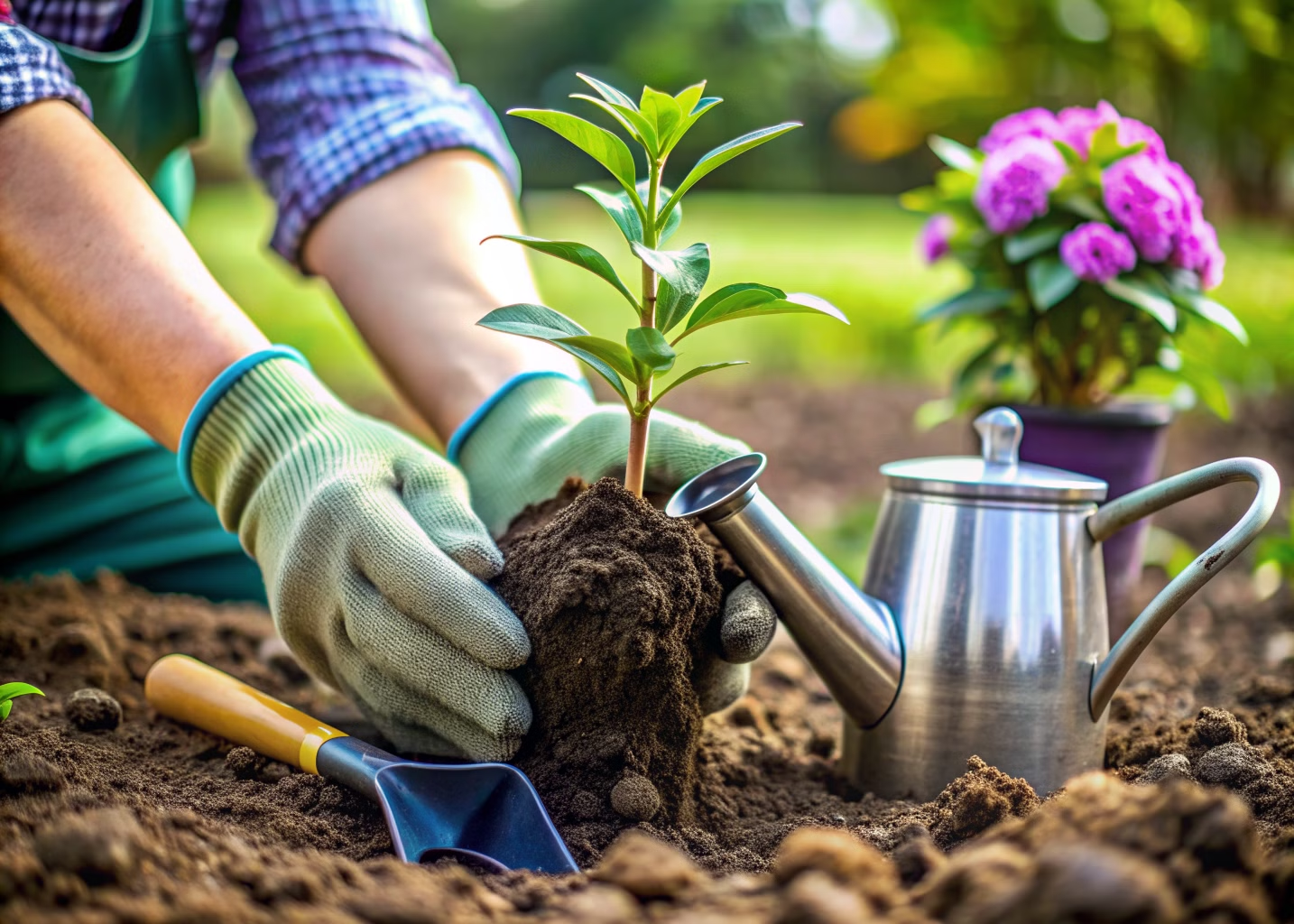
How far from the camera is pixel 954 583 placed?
4.33 ft

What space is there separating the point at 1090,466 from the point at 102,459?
2064 mm

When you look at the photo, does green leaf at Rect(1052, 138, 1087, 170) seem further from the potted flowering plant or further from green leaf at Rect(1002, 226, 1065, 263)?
green leaf at Rect(1002, 226, 1065, 263)

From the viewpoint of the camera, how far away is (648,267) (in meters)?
1.17

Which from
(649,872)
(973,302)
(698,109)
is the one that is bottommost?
(649,872)

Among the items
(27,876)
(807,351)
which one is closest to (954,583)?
(27,876)

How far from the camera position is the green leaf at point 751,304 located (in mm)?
1142

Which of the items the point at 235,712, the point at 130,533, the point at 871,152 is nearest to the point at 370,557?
the point at 235,712

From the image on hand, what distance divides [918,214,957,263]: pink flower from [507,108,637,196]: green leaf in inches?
49.2

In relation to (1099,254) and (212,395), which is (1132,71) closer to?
(1099,254)

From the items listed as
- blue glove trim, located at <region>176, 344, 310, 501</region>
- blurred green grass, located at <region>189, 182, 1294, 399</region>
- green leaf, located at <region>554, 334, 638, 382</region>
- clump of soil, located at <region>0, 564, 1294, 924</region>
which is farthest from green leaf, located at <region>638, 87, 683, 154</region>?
blurred green grass, located at <region>189, 182, 1294, 399</region>

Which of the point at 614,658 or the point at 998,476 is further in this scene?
the point at 998,476

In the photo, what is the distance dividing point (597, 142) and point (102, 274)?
76cm

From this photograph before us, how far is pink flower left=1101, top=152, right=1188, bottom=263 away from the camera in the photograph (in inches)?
74.8

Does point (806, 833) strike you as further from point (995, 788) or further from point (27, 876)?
point (27, 876)
